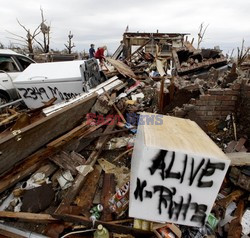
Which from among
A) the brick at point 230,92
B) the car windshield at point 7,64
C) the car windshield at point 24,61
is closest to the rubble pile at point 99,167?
the brick at point 230,92

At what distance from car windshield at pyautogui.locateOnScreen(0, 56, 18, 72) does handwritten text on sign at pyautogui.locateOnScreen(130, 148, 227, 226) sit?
245 inches

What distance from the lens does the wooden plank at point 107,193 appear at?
2.79m

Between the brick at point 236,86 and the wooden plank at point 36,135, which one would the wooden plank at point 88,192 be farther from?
the brick at point 236,86

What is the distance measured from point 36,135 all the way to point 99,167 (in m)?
1.17

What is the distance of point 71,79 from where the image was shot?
5.52 m

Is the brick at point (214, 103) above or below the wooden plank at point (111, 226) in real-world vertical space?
above

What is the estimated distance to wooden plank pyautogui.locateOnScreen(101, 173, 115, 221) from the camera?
110 inches

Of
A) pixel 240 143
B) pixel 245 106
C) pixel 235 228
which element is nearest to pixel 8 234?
pixel 235 228

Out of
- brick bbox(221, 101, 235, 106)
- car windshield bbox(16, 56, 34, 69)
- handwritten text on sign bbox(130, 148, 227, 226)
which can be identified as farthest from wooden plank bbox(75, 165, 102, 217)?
car windshield bbox(16, 56, 34, 69)

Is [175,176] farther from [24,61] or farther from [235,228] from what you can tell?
[24,61]

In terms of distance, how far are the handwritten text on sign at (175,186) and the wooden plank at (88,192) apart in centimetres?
111

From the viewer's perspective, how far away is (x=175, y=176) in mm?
1867

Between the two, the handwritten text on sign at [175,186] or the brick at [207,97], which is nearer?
the handwritten text on sign at [175,186]

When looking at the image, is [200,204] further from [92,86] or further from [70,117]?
[92,86]
